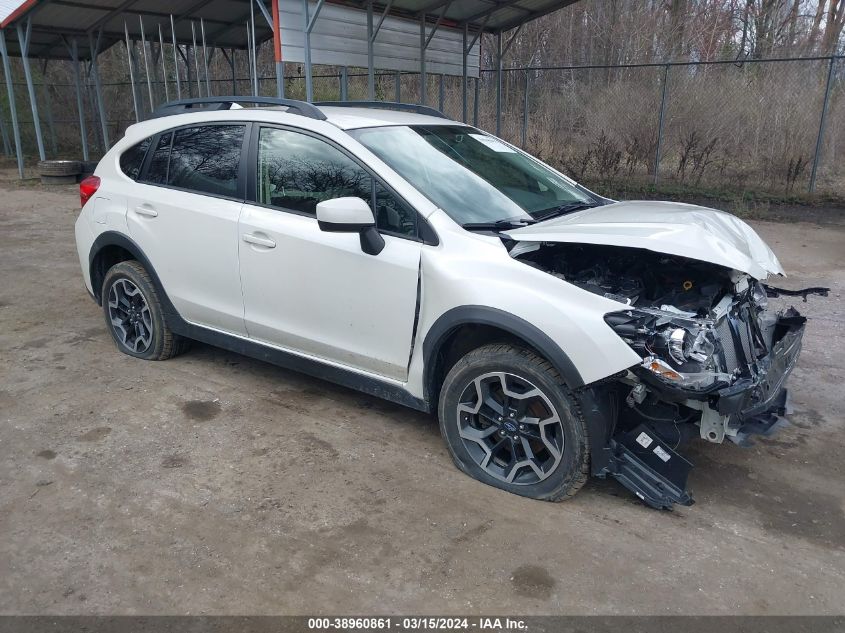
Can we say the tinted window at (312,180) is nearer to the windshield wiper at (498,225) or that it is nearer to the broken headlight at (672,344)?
the windshield wiper at (498,225)

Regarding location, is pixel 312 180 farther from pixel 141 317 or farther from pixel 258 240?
pixel 141 317

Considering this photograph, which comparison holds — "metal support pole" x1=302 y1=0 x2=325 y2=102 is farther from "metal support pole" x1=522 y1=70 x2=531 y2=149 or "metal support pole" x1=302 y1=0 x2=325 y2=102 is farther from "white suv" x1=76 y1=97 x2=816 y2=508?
"metal support pole" x1=522 y1=70 x2=531 y2=149

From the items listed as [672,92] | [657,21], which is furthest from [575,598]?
[657,21]

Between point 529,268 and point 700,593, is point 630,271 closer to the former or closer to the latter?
point 529,268

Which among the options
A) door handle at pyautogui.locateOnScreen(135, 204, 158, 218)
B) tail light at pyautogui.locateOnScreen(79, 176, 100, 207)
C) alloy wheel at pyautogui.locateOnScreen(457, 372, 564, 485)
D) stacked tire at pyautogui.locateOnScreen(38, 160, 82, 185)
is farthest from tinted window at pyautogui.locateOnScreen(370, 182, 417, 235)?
stacked tire at pyautogui.locateOnScreen(38, 160, 82, 185)

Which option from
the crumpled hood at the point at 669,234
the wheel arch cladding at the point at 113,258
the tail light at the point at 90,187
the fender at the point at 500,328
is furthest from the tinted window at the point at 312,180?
the tail light at the point at 90,187

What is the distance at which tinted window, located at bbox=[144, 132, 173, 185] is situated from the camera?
4781 millimetres

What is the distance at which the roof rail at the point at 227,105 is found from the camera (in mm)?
4148

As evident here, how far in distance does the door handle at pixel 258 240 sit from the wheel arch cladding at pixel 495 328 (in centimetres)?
117

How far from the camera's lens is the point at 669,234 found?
3.32m

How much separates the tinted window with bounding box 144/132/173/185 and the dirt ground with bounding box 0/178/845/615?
1393 mm

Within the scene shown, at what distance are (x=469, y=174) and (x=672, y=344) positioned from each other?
5.29ft

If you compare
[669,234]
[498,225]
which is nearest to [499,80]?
[498,225]

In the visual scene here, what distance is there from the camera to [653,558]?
3.00 metres
